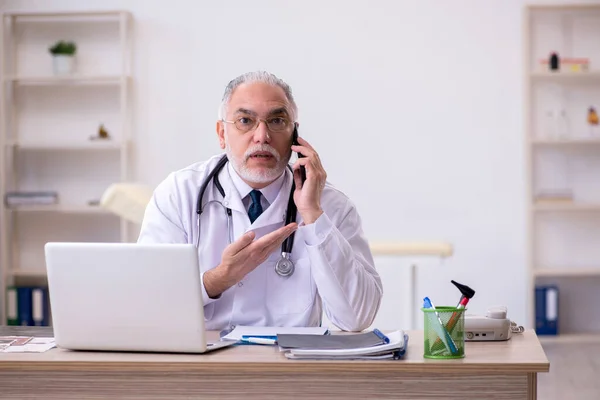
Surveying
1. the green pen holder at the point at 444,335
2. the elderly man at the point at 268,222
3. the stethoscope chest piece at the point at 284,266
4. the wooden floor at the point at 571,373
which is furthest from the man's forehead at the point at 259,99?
the wooden floor at the point at 571,373

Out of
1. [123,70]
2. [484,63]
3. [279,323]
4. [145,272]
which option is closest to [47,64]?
[123,70]

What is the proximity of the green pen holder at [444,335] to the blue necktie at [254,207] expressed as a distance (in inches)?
31.2

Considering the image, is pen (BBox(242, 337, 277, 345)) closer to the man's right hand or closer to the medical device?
the man's right hand

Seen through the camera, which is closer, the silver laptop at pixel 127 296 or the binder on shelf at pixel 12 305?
the silver laptop at pixel 127 296

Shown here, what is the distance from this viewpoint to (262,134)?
7.80 feet

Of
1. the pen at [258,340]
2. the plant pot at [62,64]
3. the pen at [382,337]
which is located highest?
the plant pot at [62,64]

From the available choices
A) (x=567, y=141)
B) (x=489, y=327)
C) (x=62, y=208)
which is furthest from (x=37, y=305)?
(x=489, y=327)

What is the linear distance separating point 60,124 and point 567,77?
3.23 meters

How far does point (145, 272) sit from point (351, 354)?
44cm

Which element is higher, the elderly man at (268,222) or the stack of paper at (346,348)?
the elderly man at (268,222)

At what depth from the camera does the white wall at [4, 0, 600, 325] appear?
5617mm

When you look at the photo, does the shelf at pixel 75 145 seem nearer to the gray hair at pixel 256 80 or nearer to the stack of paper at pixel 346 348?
the gray hair at pixel 256 80

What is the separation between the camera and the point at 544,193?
5539 mm

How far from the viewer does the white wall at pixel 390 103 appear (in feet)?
18.4
